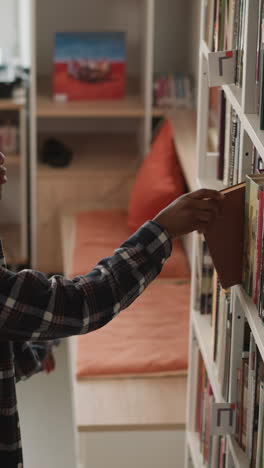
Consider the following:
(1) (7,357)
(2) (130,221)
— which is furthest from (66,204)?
(1) (7,357)

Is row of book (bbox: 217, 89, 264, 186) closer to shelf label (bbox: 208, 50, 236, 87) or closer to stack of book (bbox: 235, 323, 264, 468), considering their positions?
shelf label (bbox: 208, 50, 236, 87)

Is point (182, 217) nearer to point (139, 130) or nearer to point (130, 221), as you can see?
point (130, 221)

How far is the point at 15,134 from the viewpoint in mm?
4180

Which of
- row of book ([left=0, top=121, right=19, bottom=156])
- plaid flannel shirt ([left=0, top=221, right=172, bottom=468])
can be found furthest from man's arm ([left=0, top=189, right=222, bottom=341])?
row of book ([left=0, top=121, right=19, bottom=156])

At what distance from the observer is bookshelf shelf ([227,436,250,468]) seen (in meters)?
1.93

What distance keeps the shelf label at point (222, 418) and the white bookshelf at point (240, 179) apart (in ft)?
0.07

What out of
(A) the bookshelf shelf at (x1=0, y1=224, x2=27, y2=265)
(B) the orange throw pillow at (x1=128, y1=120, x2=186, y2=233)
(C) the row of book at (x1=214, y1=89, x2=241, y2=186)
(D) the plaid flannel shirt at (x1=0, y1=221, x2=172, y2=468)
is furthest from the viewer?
(A) the bookshelf shelf at (x1=0, y1=224, x2=27, y2=265)

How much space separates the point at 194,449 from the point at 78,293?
0.95 metres

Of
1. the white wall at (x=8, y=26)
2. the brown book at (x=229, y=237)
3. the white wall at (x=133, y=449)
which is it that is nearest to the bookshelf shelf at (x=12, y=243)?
the white wall at (x=8, y=26)

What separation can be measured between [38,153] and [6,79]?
446mm

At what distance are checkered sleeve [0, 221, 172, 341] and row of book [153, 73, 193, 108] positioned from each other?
253 cm

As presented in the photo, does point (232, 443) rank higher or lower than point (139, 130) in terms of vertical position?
lower

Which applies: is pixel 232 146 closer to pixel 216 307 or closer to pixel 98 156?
pixel 216 307

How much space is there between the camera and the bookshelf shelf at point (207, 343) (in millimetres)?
2147
